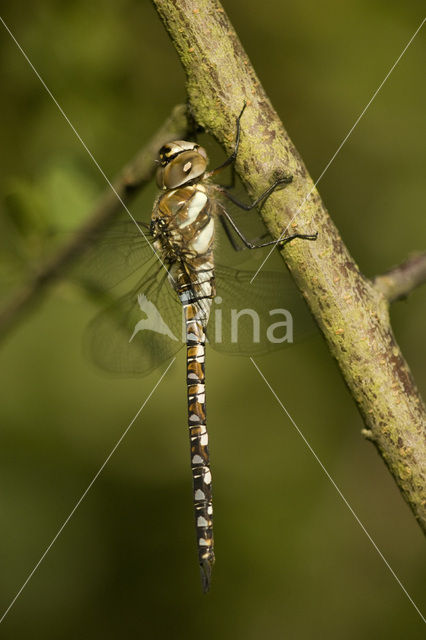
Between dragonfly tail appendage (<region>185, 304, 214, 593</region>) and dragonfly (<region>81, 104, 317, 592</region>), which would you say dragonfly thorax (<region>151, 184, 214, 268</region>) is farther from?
dragonfly tail appendage (<region>185, 304, 214, 593</region>)

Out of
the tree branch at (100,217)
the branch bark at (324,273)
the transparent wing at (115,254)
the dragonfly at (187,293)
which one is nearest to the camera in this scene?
the branch bark at (324,273)

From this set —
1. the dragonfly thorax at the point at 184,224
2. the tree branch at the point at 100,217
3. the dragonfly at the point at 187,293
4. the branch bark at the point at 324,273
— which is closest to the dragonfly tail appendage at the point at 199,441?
the dragonfly at the point at 187,293

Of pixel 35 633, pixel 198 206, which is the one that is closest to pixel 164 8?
pixel 198 206

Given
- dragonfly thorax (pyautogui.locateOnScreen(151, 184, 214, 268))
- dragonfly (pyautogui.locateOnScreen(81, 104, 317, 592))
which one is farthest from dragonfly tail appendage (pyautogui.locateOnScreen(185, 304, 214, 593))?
dragonfly thorax (pyautogui.locateOnScreen(151, 184, 214, 268))

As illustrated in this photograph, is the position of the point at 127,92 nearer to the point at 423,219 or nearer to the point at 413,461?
the point at 423,219

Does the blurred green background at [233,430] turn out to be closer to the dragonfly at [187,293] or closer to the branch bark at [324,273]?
the dragonfly at [187,293]

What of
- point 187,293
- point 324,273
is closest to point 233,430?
point 187,293
